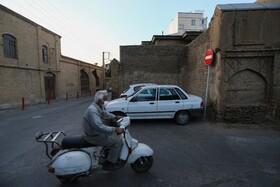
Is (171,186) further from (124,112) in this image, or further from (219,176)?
(124,112)

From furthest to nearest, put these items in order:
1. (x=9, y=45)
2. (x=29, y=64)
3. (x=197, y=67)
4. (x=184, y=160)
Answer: (x=29, y=64)
(x=9, y=45)
(x=197, y=67)
(x=184, y=160)

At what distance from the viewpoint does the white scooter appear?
2598mm

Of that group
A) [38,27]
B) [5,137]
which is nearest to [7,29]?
[38,27]

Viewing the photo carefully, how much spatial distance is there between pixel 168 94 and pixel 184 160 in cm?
320

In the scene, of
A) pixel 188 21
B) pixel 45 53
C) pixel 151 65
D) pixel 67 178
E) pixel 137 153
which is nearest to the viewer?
pixel 67 178

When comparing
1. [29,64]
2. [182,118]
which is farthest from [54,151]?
[29,64]

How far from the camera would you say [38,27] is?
1487cm

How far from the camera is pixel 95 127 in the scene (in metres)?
2.61

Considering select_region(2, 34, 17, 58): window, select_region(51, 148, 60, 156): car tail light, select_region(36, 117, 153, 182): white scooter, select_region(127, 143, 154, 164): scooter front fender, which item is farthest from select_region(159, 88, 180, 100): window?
select_region(2, 34, 17, 58): window

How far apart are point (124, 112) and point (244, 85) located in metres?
5.50

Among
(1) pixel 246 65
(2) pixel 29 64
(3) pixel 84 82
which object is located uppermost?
(2) pixel 29 64

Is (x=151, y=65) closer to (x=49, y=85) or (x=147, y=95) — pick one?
(x=147, y=95)

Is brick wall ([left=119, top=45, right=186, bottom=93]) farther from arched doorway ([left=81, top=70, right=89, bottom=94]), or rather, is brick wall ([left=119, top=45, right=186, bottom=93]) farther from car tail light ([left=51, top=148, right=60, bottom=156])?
arched doorway ([left=81, top=70, right=89, bottom=94])

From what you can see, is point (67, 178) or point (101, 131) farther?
point (67, 178)
